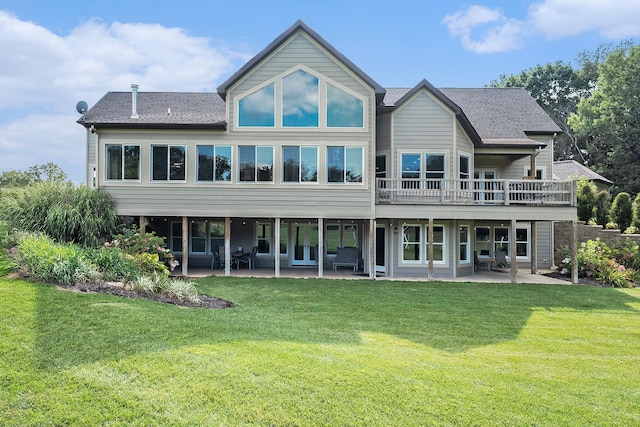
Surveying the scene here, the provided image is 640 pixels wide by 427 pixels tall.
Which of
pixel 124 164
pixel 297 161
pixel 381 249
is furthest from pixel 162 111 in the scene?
pixel 381 249

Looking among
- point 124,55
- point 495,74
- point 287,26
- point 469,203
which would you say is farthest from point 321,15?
point 495,74

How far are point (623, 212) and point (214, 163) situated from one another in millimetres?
21670

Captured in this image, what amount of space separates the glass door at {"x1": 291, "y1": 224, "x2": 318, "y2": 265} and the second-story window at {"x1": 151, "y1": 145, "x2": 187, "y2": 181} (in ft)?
17.9

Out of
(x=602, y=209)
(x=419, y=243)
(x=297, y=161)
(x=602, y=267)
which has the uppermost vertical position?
(x=297, y=161)

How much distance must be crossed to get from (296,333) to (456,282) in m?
8.65

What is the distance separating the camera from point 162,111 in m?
17.3

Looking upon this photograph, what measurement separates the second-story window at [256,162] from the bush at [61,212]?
507 cm

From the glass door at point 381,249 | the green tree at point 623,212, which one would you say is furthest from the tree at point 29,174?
the green tree at point 623,212

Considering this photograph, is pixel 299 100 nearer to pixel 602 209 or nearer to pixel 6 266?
pixel 6 266

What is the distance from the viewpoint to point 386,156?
615 inches

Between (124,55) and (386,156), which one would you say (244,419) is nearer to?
(386,156)

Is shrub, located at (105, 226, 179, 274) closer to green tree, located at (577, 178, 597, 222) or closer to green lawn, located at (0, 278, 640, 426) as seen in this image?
green lawn, located at (0, 278, 640, 426)

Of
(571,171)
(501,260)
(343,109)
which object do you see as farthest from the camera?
(571,171)

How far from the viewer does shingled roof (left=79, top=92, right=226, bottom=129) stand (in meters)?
14.3
